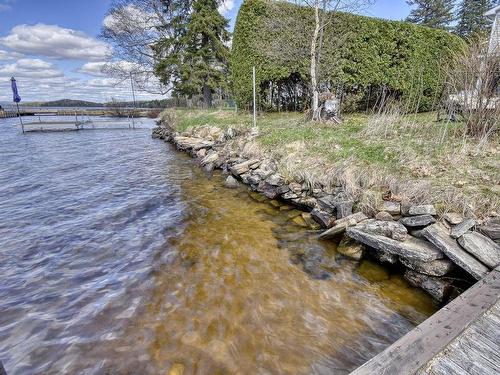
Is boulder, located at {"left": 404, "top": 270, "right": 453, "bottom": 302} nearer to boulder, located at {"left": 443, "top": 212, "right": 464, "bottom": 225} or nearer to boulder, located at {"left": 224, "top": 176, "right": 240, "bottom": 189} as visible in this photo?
boulder, located at {"left": 443, "top": 212, "right": 464, "bottom": 225}

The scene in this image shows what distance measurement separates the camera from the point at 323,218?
15.1 feet

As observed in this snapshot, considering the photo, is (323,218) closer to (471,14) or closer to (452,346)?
(452,346)

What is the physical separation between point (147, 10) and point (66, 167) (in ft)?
47.0

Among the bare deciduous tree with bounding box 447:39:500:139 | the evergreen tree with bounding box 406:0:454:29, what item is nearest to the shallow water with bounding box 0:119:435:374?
the bare deciduous tree with bounding box 447:39:500:139

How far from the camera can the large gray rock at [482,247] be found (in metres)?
2.83

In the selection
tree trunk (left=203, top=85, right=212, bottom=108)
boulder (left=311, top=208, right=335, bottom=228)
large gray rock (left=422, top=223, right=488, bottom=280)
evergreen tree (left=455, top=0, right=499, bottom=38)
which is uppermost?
evergreen tree (left=455, top=0, right=499, bottom=38)

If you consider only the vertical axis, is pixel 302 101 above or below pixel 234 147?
above

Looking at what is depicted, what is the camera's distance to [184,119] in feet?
45.3

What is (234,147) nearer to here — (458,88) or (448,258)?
(458,88)

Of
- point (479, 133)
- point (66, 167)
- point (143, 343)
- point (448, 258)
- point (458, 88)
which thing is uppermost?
point (458, 88)

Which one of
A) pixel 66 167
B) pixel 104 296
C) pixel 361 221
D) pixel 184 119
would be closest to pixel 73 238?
pixel 104 296

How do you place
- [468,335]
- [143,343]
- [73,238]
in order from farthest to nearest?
1. [73,238]
2. [143,343]
3. [468,335]

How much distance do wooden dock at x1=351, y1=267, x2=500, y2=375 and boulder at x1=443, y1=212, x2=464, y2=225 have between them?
1.33 m

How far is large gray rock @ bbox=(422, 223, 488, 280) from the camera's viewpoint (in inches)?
110
